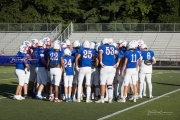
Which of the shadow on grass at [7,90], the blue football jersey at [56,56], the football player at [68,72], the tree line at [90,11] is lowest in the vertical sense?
the shadow on grass at [7,90]

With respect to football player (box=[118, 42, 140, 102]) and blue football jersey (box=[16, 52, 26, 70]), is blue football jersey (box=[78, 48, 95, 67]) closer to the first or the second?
football player (box=[118, 42, 140, 102])

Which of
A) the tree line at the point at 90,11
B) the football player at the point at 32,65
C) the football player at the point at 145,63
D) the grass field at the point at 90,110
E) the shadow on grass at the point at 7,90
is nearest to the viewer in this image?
the grass field at the point at 90,110

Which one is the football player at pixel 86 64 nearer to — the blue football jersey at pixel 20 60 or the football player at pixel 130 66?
the football player at pixel 130 66

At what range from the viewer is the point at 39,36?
4809 cm

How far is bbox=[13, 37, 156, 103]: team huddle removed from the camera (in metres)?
16.3

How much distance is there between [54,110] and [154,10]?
42.5m

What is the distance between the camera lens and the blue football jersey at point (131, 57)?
53.6 ft

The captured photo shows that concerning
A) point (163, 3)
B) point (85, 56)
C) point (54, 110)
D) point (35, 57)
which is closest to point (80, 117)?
point (54, 110)

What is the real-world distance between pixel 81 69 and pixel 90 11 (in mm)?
39715

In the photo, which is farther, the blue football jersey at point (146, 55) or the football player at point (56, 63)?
the blue football jersey at point (146, 55)

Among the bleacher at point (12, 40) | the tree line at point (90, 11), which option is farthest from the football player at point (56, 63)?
the tree line at point (90, 11)

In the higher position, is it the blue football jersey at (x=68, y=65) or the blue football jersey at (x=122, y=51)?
the blue football jersey at (x=122, y=51)

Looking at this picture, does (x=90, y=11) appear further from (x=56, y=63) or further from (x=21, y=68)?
(x=56, y=63)

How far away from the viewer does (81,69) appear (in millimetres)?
16391
